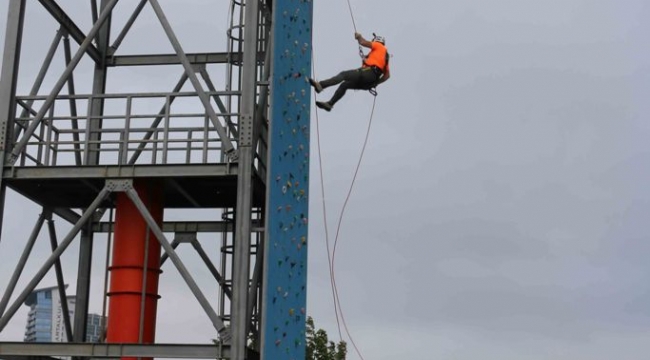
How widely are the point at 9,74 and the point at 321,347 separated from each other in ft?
70.9

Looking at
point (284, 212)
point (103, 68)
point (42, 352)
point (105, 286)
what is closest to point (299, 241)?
point (284, 212)

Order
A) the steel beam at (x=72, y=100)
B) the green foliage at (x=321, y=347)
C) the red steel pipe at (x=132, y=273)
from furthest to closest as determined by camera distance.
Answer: the green foliage at (x=321, y=347) < the steel beam at (x=72, y=100) < the red steel pipe at (x=132, y=273)

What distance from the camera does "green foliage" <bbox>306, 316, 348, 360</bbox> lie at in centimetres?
3856

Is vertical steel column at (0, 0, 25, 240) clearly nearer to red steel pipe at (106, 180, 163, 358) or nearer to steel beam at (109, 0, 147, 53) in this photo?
red steel pipe at (106, 180, 163, 358)

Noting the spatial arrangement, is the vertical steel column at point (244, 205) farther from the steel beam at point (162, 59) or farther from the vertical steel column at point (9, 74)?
the vertical steel column at point (9, 74)

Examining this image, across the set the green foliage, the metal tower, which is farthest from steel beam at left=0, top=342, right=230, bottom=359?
the green foliage

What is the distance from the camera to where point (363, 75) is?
20.1 m

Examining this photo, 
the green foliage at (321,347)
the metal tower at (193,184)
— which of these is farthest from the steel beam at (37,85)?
the green foliage at (321,347)

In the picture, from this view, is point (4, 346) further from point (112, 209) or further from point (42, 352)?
point (112, 209)

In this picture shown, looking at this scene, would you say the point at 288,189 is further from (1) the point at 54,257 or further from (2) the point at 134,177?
(1) the point at 54,257

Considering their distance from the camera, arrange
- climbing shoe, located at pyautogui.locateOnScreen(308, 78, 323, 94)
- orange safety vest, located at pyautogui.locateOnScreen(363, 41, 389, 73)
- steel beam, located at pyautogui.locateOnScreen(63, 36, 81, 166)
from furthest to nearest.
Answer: steel beam, located at pyautogui.locateOnScreen(63, 36, 81, 166), orange safety vest, located at pyautogui.locateOnScreen(363, 41, 389, 73), climbing shoe, located at pyautogui.locateOnScreen(308, 78, 323, 94)

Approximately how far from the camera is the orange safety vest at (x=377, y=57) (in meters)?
20.2

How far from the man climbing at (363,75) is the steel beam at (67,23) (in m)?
5.26

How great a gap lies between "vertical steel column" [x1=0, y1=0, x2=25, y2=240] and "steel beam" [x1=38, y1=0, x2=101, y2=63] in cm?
104
